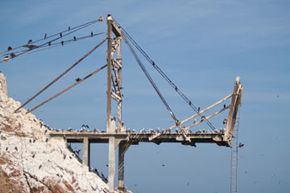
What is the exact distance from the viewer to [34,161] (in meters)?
63.4

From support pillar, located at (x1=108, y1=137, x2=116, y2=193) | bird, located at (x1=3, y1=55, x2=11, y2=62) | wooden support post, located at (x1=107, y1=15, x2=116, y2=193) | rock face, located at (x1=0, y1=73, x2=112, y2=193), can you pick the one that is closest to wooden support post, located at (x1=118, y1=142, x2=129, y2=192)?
support pillar, located at (x1=108, y1=137, x2=116, y2=193)

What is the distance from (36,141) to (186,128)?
19531 mm

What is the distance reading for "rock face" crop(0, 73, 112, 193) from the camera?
59.7 metres

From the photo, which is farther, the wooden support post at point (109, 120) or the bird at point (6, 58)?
the bird at point (6, 58)

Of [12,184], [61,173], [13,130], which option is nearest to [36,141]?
[13,130]

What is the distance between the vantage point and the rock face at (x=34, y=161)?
2350 inches

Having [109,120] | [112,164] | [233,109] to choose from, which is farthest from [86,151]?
[233,109]

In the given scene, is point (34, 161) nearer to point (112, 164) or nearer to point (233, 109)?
point (112, 164)

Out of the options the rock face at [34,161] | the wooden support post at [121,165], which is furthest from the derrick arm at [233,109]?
the rock face at [34,161]

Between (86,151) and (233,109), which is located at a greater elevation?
(233,109)

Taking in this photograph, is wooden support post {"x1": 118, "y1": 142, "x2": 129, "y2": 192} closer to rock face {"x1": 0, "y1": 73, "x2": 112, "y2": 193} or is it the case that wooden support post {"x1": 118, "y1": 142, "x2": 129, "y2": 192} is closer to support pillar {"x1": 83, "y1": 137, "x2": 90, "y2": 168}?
support pillar {"x1": 83, "y1": 137, "x2": 90, "y2": 168}

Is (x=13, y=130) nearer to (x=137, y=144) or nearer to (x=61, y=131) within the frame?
(x=61, y=131)

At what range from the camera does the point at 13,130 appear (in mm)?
69938

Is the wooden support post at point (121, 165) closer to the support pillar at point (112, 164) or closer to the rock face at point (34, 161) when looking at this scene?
the support pillar at point (112, 164)
